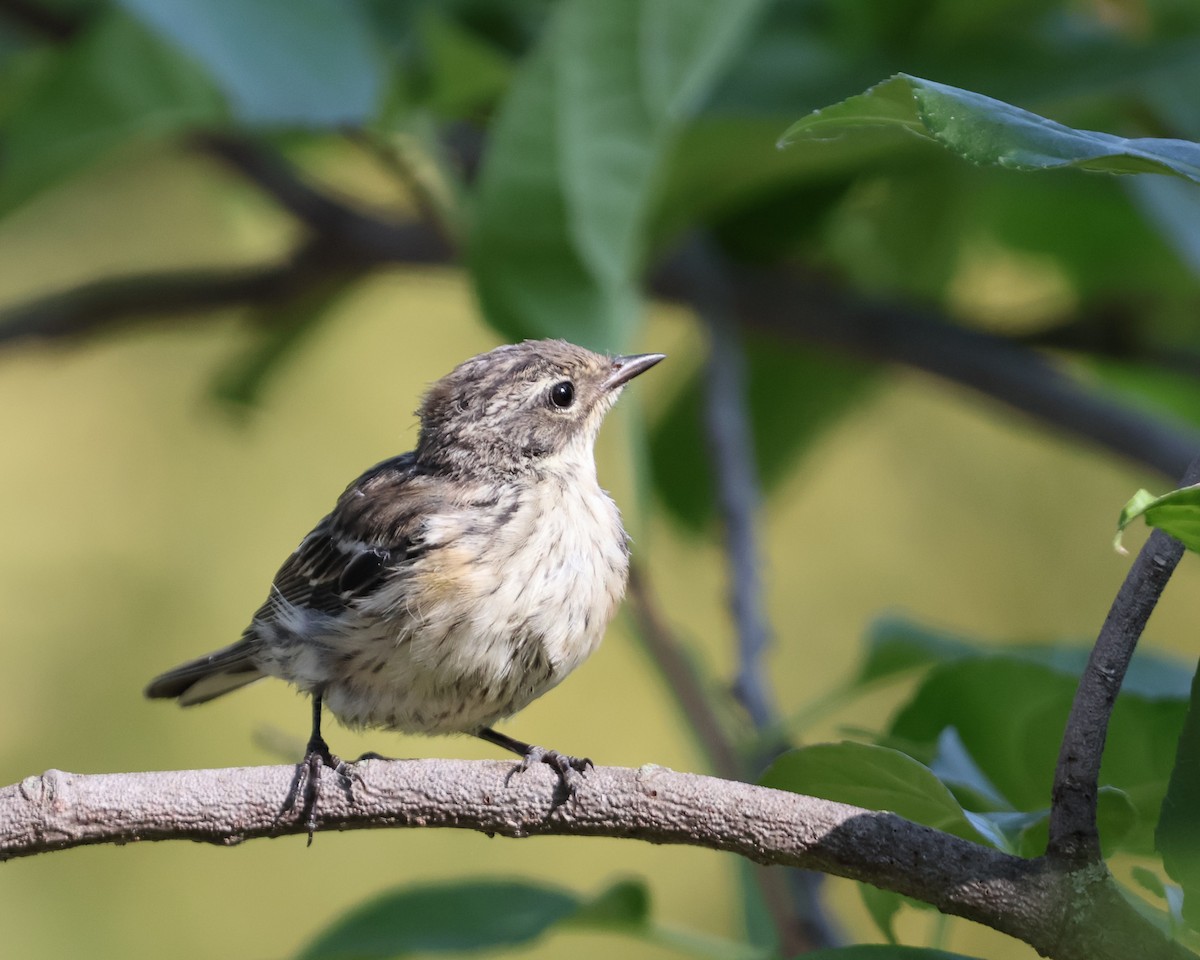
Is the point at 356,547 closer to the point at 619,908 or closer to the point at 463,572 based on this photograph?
the point at 463,572

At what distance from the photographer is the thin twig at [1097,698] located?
130cm

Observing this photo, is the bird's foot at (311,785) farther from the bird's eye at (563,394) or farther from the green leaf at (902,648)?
the bird's eye at (563,394)

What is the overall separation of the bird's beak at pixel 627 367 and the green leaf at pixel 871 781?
1302 mm

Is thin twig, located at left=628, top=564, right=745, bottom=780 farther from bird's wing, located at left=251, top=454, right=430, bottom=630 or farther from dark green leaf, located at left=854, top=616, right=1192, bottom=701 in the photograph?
bird's wing, located at left=251, top=454, right=430, bottom=630

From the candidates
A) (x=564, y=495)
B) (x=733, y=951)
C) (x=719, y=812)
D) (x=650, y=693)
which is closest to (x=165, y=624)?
(x=650, y=693)

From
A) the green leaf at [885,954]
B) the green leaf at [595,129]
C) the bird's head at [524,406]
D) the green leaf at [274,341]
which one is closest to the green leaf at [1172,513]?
the green leaf at [885,954]

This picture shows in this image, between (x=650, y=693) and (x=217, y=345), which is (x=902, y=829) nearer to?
(x=650, y=693)

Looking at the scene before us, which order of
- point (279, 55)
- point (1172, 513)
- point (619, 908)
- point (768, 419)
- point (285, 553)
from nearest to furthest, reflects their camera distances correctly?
point (1172, 513) < point (619, 908) < point (279, 55) < point (768, 419) < point (285, 553)

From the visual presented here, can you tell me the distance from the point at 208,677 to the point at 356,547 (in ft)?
1.60

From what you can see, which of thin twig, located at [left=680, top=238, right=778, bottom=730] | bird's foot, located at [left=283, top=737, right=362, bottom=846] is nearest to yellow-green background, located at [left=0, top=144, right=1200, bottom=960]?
thin twig, located at [left=680, top=238, right=778, bottom=730]

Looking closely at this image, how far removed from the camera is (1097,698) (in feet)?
4.38

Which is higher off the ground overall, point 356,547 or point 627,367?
point 627,367

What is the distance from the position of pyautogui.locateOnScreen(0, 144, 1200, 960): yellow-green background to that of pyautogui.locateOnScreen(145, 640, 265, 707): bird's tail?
0.62 metres

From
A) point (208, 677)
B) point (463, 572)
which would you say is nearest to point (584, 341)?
point (463, 572)
